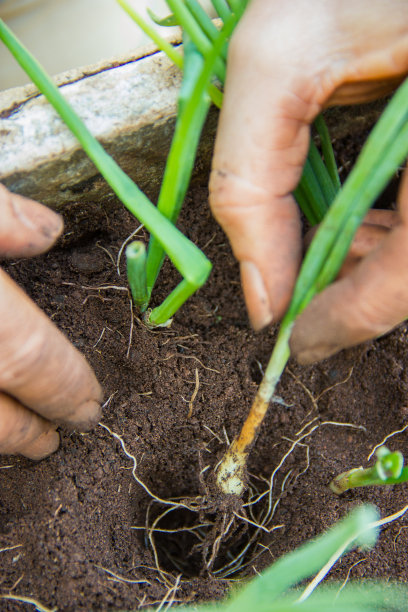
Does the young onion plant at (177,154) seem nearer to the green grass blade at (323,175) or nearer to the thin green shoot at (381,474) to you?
the green grass blade at (323,175)

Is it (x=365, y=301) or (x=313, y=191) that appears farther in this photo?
(x=313, y=191)

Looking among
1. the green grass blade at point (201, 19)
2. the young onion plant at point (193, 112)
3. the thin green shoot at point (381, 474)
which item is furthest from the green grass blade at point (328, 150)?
the thin green shoot at point (381, 474)

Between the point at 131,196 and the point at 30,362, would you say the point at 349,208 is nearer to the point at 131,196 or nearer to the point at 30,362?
the point at 131,196

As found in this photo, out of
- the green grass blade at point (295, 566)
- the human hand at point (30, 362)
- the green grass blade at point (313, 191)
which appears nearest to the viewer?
the green grass blade at point (295, 566)

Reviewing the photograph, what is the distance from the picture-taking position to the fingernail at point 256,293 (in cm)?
77

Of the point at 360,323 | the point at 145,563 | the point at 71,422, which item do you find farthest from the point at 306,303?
the point at 145,563

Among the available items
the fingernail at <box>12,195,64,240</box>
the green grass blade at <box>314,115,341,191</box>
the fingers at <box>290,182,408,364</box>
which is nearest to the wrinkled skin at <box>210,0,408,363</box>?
the fingers at <box>290,182,408,364</box>

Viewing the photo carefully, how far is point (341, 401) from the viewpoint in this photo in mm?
1039

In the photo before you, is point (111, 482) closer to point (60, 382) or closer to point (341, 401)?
point (60, 382)

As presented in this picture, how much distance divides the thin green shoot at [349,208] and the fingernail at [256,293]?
0.03 metres

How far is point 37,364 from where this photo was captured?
0.78m

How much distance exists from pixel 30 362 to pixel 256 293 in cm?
35

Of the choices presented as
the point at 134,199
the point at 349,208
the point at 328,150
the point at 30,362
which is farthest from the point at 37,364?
the point at 328,150

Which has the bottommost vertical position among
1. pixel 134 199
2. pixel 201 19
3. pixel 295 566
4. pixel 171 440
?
pixel 171 440
